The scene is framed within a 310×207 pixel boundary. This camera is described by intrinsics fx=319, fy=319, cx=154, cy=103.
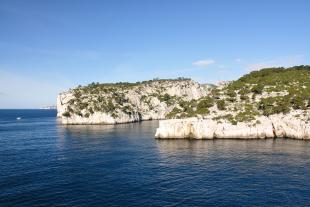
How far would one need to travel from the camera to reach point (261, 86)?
437ft

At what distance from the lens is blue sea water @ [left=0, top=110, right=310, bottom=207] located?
161ft

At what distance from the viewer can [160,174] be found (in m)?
64.1

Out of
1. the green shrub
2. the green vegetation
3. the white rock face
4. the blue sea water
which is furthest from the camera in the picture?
the green shrub

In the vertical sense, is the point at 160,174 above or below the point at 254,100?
below

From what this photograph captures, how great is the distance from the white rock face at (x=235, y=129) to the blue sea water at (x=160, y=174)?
7901mm

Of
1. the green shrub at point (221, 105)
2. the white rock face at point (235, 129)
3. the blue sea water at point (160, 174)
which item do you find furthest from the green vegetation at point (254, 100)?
the blue sea water at point (160, 174)

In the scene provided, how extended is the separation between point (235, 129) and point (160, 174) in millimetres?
53256

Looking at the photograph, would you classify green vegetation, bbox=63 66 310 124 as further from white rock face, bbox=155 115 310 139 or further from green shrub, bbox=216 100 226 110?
white rock face, bbox=155 115 310 139

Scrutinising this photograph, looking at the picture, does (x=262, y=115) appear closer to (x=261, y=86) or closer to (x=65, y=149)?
(x=261, y=86)

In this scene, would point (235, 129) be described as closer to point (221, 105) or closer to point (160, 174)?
point (221, 105)

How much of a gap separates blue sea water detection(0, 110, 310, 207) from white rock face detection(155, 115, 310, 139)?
7901mm

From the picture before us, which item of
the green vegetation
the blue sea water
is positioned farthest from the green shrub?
the blue sea water

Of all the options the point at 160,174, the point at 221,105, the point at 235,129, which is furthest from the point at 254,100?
the point at 160,174

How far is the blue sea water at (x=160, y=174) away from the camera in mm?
49156
